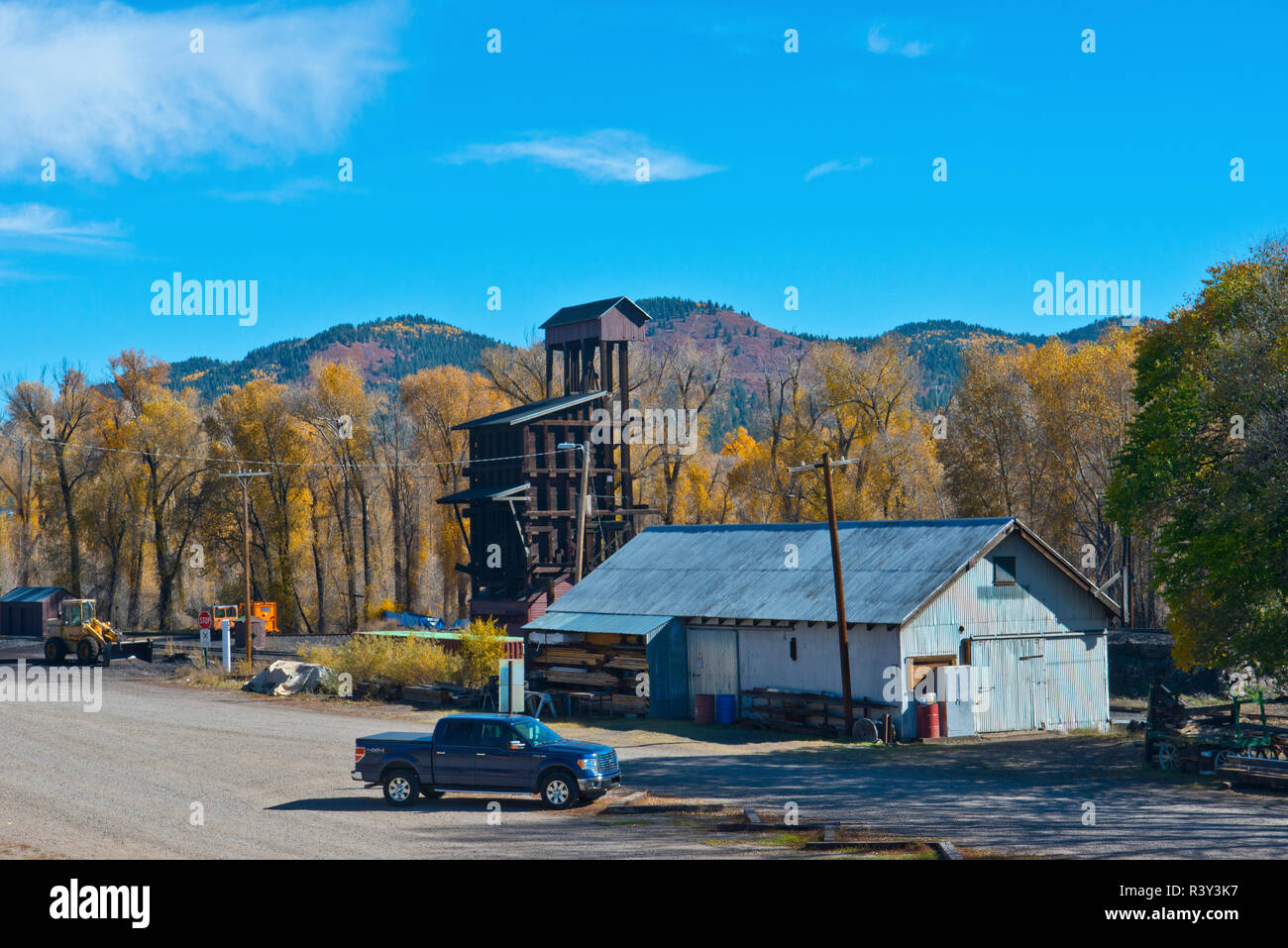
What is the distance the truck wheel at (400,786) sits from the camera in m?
23.4

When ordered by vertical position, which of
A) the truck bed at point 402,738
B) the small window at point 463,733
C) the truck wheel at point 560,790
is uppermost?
the small window at point 463,733

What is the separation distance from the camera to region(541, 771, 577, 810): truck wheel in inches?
906

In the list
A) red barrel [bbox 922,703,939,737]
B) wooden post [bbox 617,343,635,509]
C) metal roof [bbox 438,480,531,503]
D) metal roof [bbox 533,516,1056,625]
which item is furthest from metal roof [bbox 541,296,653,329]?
red barrel [bbox 922,703,939,737]

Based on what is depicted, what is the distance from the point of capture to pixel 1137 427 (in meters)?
37.7

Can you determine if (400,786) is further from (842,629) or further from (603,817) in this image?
(842,629)

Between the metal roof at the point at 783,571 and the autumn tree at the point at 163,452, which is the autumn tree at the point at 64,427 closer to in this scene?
the autumn tree at the point at 163,452

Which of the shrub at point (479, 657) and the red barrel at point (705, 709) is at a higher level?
the shrub at point (479, 657)

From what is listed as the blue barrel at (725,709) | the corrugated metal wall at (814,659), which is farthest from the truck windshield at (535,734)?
the blue barrel at (725,709)

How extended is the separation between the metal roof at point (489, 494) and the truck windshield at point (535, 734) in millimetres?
39615

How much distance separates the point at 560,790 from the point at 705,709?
51.7 feet

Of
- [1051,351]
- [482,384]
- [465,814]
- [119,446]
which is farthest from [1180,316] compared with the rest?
[119,446]

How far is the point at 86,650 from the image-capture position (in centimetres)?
5562

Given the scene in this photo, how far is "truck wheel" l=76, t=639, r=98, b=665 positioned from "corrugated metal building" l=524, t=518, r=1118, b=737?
25.9 meters
